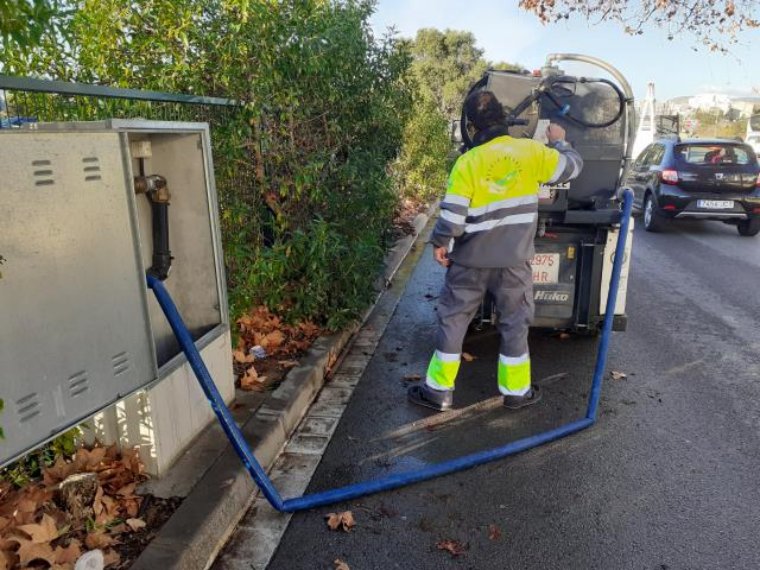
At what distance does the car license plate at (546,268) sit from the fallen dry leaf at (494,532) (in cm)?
254

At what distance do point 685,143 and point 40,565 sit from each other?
11583mm

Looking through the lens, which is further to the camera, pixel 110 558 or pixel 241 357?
pixel 241 357

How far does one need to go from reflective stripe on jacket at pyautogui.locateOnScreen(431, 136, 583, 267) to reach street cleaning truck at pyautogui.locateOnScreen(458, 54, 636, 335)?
3.28ft

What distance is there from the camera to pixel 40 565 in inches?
92.3

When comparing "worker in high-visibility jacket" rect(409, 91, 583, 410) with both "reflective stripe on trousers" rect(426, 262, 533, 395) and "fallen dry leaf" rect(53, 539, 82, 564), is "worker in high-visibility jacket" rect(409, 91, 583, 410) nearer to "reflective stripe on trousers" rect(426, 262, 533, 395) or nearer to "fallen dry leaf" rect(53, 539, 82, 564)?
"reflective stripe on trousers" rect(426, 262, 533, 395)

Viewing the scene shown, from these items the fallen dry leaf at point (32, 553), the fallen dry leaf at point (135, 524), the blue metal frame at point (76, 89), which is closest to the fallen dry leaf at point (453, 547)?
the fallen dry leaf at point (135, 524)

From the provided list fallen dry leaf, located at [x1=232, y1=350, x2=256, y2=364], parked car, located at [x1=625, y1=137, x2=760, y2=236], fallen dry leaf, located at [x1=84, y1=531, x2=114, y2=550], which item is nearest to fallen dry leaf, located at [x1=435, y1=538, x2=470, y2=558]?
fallen dry leaf, located at [x1=84, y1=531, x2=114, y2=550]

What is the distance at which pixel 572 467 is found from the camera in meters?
3.46

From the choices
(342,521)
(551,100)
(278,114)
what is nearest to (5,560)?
(342,521)

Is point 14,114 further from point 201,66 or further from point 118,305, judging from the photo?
point 201,66

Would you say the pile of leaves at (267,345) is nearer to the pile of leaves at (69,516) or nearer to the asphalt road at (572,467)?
the asphalt road at (572,467)

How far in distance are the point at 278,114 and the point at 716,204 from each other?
29.1 feet

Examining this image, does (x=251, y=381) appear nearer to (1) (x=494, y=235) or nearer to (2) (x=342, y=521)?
(2) (x=342, y=521)

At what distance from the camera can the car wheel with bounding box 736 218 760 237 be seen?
35.5 ft
